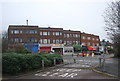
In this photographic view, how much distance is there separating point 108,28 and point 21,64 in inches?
456

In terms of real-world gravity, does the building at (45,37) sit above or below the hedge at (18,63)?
above

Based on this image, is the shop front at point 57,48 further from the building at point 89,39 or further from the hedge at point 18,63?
the hedge at point 18,63

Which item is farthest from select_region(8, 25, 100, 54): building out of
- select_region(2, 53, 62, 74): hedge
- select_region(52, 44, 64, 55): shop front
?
select_region(2, 53, 62, 74): hedge

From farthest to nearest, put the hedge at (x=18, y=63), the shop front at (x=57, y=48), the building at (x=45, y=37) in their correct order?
1. the shop front at (x=57, y=48)
2. the building at (x=45, y=37)
3. the hedge at (x=18, y=63)

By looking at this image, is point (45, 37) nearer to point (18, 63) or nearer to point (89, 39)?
point (89, 39)

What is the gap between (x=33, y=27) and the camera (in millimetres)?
55688

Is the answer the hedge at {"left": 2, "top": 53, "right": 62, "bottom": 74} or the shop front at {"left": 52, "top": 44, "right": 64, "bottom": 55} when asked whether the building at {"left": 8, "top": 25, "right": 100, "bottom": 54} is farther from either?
the hedge at {"left": 2, "top": 53, "right": 62, "bottom": 74}

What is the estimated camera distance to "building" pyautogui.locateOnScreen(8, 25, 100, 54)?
5406cm

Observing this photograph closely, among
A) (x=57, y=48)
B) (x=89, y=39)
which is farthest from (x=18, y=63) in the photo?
(x=89, y=39)

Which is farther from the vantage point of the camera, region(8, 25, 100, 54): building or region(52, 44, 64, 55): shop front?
region(52, 44, 64, 55): shop front

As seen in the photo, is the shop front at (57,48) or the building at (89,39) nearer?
the shop front at (57,48)

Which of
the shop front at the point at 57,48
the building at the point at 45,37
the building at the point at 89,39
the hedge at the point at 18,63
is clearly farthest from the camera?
the building at the point at 89,39

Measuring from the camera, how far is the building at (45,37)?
5406cm

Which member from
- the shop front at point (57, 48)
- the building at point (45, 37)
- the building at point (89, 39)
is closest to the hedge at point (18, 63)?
the building at point (45, 37)
